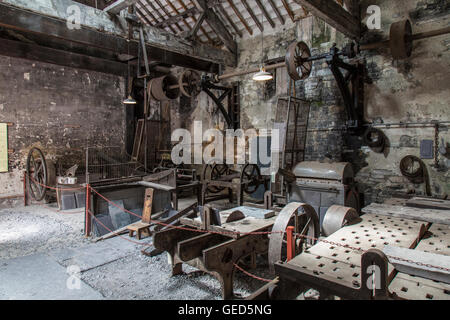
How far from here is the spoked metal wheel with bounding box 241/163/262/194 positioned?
7.50 metres

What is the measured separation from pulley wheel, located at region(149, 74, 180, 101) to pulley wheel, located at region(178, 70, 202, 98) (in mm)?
352

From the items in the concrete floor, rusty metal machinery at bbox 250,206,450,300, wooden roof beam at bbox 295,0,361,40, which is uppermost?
wooden roof beam at bbox 295,0,361,40

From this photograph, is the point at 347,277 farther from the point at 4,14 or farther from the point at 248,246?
the point at 4,14

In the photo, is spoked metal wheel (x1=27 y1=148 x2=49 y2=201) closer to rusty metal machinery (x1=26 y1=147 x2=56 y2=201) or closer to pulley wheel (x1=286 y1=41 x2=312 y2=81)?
rusty metal machinery (x1=26 y1=147 x2=56 y2=201)

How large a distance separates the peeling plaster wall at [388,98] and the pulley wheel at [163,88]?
3326mm

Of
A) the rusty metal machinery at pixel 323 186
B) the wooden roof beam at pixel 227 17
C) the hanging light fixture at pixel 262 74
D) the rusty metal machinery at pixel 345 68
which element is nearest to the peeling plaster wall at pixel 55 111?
the rusty metal machinery at pixel 345 68

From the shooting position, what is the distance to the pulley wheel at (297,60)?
229 inches

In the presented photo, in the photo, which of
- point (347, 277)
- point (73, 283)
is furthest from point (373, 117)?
point (73, 283)

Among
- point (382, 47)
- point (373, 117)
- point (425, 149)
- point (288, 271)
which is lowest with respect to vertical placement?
point (288, 271)

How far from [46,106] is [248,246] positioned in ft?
26.5

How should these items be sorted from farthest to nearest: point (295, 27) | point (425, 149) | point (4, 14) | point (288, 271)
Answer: point (295, 27), point (425, 149), point (4, 14), point (288, 271)

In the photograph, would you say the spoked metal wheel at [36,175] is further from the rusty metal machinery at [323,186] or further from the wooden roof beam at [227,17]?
the wooden roof beam at [227,17]

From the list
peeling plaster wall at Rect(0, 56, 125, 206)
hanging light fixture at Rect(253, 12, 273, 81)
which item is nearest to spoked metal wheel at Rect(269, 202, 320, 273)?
hanging light fixture at Rect(253, 12, 273, 81)

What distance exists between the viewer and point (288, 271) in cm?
227
